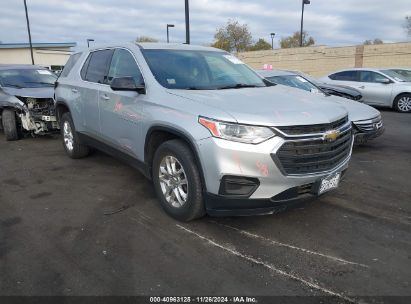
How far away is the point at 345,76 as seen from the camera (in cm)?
1411

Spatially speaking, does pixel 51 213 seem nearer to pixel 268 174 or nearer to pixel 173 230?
pixel 173 230

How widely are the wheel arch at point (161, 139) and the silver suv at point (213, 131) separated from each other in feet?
0.04

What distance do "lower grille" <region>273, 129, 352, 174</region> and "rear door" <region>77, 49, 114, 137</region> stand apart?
2826mm

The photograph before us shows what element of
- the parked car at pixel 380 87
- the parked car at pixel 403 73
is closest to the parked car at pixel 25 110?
the parked car at pixel 380 87

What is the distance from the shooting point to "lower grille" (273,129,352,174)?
3.36m

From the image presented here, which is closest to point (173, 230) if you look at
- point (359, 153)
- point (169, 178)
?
point (169, 178)

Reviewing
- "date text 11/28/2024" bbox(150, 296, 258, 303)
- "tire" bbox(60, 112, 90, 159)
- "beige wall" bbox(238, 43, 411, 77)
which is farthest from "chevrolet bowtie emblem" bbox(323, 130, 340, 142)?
"beige wall" bbox(238, 43, 411, 77)

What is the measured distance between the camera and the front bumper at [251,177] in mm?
3289

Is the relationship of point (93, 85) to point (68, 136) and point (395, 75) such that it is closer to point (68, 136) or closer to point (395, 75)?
point (68, 136)

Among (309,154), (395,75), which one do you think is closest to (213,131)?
(309,154)

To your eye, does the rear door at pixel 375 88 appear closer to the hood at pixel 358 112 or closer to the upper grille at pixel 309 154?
the hood at pixel 358 112

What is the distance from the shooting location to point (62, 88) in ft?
21.0

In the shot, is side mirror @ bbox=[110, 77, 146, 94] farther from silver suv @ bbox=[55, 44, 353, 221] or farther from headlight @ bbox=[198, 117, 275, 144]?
headlight @ bbox=[198, 117, 275, 144]

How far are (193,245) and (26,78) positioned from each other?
307 inches
